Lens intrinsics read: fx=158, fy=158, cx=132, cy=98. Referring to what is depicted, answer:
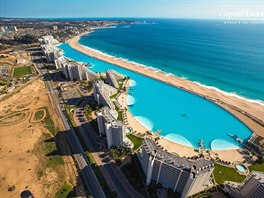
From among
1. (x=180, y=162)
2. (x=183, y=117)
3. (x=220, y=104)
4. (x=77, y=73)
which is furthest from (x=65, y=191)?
(x=220, y=104)

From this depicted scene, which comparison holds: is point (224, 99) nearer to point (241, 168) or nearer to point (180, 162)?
point (241, 168)

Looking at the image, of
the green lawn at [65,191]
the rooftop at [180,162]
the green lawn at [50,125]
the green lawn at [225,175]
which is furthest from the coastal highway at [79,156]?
the green lawn at [225,175]

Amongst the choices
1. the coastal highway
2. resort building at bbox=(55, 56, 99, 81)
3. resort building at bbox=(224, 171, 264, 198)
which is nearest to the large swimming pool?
resort building at bbox=(224, 171, 264, 198)

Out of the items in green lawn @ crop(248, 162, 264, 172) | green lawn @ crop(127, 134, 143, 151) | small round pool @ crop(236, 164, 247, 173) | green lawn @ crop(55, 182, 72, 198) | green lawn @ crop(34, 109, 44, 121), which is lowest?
green lawn @ crop(55, 182, 72, 198)

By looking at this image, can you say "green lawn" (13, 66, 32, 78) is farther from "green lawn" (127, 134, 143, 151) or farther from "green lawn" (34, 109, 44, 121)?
"green lawn" (127, 134, 143, 151)

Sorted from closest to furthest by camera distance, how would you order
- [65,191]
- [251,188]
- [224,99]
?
[251,188] < [65,191] < [224,99]

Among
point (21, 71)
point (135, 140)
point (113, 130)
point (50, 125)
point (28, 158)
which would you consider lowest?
point (28, 158)

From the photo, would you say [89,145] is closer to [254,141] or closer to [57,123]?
[57,123]
